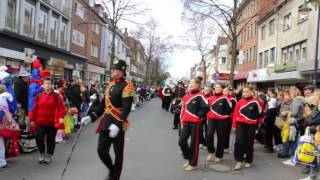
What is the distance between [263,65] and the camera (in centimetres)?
4125

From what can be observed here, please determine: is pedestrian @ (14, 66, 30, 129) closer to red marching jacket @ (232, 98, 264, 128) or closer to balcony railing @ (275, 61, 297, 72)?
red marching jacket @ (232, 98, 264, 128)

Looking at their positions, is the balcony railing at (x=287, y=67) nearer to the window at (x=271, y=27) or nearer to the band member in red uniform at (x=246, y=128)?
the window at (x=271, y=27)

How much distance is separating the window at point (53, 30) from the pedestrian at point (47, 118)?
85.6 ft

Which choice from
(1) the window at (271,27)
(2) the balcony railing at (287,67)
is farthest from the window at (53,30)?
(1) the window at (271,27)

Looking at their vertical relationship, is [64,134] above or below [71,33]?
below

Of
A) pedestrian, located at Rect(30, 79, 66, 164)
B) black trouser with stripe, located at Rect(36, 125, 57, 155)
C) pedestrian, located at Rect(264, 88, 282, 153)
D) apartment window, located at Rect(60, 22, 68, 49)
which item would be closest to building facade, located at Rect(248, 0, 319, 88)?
pedestrian, located at Rect(264, 88, 282, 153)

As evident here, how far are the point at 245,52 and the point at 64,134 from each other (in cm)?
4249

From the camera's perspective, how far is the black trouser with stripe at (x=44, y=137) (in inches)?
320

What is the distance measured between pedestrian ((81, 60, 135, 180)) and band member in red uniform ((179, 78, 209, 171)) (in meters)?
2.03

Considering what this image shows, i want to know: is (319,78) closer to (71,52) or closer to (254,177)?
(254,177)

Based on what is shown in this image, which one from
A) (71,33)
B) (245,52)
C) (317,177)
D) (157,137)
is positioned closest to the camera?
(317,177)

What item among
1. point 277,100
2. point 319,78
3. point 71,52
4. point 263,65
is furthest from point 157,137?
point 263,65

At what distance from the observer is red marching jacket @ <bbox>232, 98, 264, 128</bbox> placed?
873cm

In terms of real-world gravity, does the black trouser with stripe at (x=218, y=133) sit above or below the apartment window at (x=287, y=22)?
below
